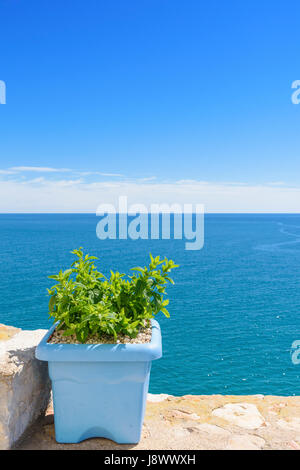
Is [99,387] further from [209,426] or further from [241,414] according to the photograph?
[241,414]

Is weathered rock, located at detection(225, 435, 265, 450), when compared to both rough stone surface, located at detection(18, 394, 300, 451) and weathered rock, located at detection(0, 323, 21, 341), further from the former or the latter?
weathered rock, located at detection(0, 323, 21, 341)

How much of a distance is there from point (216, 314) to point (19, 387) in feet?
89.1

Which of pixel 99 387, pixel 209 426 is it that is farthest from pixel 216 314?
pixel 99 387

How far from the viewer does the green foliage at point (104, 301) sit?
2.99 m

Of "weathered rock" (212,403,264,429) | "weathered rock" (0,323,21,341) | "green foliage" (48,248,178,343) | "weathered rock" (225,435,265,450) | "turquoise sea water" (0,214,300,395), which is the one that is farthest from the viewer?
"turquoise sea water" (0,214,300,395)

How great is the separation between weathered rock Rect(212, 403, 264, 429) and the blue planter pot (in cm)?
108

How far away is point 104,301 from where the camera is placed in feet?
10.7

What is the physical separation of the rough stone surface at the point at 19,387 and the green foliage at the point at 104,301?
0.41m

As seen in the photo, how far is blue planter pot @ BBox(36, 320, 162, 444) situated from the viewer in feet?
9.43

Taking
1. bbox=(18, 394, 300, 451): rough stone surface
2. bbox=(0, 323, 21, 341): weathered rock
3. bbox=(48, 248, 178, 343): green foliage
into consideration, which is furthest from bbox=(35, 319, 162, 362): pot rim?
bbox=(0, 323, 21, 341): weathered rock

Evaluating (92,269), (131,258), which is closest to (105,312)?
(92,269)

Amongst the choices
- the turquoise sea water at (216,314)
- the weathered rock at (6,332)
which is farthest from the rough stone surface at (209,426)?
the turquoise sea water at (216,314)

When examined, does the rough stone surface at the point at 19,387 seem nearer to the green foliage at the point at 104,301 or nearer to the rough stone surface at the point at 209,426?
the rough stone surface at the point at 209,426

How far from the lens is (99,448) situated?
3.09 metres
